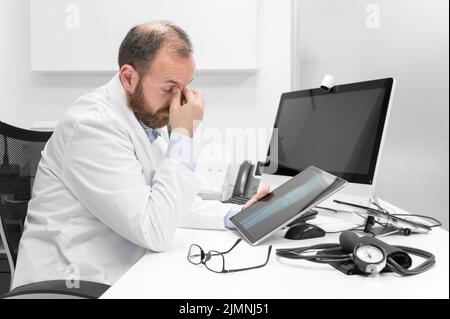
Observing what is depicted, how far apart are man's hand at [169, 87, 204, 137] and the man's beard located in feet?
0.22

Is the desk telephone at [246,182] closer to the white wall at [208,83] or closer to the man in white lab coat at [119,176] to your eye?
the white wall at [208,83]

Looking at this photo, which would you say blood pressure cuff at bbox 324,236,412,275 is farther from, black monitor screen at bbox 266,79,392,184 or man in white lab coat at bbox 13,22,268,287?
man in white lab coat at bbox 13,22,268,287

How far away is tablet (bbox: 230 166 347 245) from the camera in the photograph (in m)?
0.90

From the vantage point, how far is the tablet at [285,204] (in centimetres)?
90

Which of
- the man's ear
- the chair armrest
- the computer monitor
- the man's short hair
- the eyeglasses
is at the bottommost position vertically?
the chair armrest

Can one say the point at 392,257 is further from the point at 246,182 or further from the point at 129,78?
the point at 246,182

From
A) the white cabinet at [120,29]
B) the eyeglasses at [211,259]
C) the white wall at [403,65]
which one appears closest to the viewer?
the eyeglasses at [211,259]

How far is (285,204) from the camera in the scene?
3.18 feet

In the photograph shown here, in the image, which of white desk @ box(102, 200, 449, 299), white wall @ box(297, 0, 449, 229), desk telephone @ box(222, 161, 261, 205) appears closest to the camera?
white desk @ box(102, 200, 449, 299)

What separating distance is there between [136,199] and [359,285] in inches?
19.6

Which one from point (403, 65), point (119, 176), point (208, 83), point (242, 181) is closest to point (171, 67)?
point (119, 176)

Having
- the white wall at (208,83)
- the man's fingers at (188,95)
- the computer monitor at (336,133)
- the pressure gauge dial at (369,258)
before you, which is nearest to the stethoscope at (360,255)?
the pressure gauge dial at (369,258)

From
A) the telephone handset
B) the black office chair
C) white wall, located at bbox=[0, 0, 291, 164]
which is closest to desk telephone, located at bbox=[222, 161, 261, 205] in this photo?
the telephone handset

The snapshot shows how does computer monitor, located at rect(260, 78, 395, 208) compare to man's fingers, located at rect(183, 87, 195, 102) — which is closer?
computer monitor, located at rect(260, 78, 395, 208)
